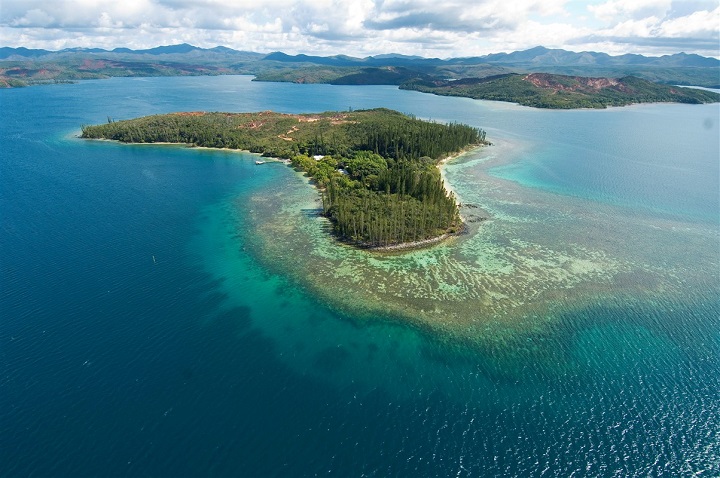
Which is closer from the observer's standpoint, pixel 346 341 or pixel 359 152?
pixel 346 341

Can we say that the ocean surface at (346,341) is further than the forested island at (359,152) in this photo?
No

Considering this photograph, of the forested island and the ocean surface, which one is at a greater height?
the forested island

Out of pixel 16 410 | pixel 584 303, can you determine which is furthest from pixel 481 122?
pixel 16 410

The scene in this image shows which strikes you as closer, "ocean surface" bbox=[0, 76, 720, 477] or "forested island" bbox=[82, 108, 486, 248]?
"ocean surface" bbox=[0, 76, 720, 477]

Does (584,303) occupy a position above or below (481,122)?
below

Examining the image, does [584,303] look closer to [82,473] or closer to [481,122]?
[82,473]
